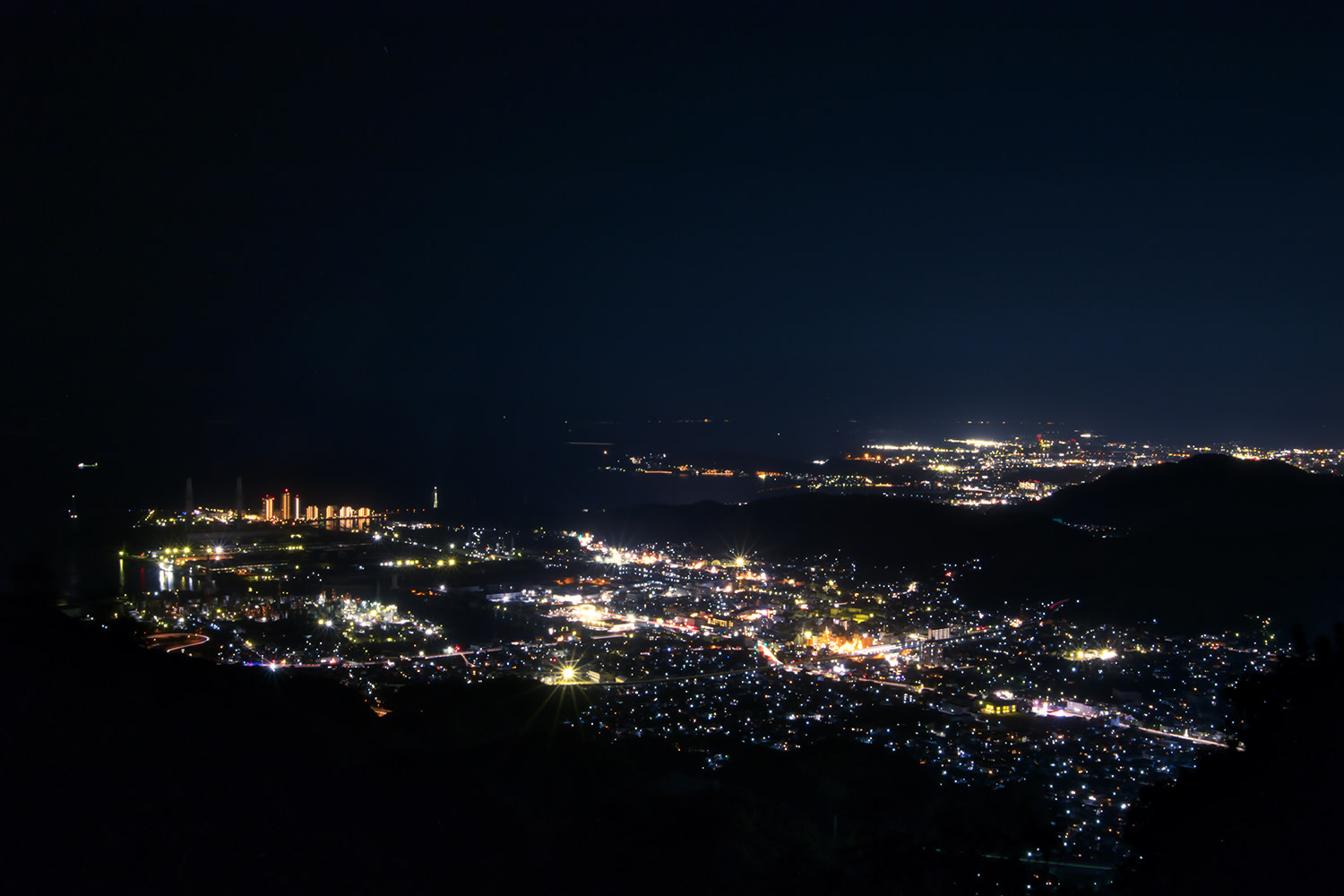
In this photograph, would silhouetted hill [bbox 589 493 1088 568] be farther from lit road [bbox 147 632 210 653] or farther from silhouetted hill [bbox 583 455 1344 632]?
lit road [bbox 147 632 210 653]

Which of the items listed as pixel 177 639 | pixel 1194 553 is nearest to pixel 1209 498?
pixel 1194 553

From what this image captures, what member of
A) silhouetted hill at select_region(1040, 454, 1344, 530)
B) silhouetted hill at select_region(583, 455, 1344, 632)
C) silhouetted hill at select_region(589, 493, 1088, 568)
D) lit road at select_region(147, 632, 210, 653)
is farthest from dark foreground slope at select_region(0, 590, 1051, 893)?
silhouetted hill at select_region(1040, 454, 1344, 530)

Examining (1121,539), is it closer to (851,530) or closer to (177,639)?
(851,530)

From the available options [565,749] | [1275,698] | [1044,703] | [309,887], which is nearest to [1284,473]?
[1044,703]

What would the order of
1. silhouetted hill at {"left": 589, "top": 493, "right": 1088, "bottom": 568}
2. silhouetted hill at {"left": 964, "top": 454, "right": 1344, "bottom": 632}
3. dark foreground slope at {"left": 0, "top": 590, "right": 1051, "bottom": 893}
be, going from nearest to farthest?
dark foreground slope at {"left": 0, "top": 590, "right": 1051, "bottom": 893} → silhouetted hill at {"left": 964, "top": 454, "right": 1344, "bottom": 632} → silhouetted hill at {"left": 589, "top": 493, "right": 1088, "bottom": 568}

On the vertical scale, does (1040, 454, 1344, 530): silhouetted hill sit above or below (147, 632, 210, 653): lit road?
above

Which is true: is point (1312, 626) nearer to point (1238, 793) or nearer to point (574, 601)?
point (1238, 793)

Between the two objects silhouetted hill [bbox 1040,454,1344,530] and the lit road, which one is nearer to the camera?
the lit road

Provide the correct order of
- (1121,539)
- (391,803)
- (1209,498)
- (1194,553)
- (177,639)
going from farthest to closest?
1. (1209,498)
2. (1121,539)
3. (1194,553)
4. (177,639)
5. (391,803)

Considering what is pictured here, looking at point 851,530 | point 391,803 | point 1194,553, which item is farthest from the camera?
point 851,530

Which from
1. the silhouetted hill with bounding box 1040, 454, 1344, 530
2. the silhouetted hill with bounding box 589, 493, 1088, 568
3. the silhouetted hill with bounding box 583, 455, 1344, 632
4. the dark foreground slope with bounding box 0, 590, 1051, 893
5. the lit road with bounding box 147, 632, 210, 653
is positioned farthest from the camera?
the silhouetted hill with bounding box 1040, 454, 1344, 530

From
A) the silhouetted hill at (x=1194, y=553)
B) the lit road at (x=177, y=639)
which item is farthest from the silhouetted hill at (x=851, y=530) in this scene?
the lit road at (x=177, y=639)

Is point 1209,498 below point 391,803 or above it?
above
